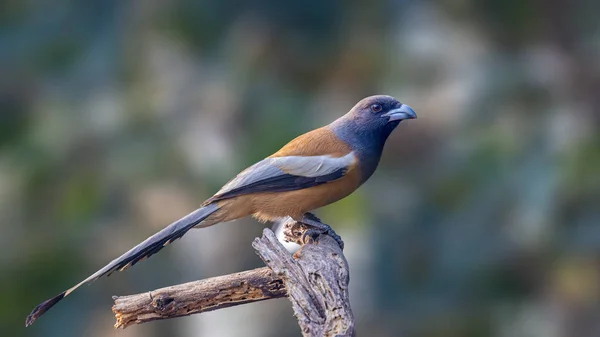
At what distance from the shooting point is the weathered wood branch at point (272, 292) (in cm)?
473

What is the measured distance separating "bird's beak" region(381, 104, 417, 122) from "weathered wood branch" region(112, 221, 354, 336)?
150 centimetres

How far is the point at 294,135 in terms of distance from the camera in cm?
1242

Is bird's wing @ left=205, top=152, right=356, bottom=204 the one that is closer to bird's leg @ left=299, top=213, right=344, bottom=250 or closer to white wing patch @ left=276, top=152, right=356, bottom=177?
white wing patch @ left=276, top=152, right=356, bottom=177

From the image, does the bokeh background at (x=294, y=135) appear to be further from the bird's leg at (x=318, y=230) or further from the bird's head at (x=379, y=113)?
the bird's leg at (x=318, y=230)

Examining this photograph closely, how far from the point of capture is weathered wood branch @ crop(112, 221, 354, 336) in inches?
186

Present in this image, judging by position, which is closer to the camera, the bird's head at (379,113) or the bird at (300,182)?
the bird at (300,182)

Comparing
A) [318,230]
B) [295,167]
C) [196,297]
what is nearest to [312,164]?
[295,167]

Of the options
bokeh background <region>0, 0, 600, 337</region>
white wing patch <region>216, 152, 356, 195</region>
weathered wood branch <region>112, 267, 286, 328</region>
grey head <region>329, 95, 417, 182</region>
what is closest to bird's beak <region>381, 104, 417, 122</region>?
grey head <region>329, 95, 417, 182</region>

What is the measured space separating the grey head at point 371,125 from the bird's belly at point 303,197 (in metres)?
0.23

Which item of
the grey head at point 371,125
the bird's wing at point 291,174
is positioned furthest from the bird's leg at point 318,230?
the grey head at point 371,125

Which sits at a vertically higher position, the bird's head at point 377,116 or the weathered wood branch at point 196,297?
the bird's head at point 377,116

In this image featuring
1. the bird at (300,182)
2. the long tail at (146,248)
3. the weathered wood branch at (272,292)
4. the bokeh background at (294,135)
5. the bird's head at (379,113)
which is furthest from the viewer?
the bokeh background at (294,135)

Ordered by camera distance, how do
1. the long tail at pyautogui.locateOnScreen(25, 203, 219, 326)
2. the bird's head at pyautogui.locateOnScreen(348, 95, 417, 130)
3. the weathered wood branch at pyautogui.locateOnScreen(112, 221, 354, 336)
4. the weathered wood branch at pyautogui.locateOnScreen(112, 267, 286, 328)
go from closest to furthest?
the weathered wood branch at pyautogui.locateOnScreen(112, 221, 354, 336), the weathered wood branch at pyautogui.locateOnScreen(112, 267, 286, 328), the long tail at pyautogui.locateOnScreen(25, 203, 219, 326), the bird's head at pyautogui.locateOnScreen(348, 95, 417, 130)

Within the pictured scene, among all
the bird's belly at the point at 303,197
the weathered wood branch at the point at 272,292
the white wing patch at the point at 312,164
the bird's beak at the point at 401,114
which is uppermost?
the bird's beak at the point at 401,114
